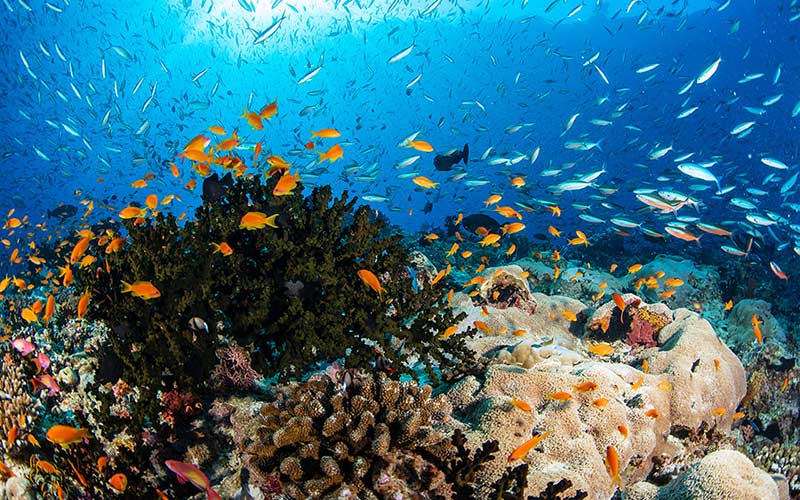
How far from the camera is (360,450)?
300 centimetres

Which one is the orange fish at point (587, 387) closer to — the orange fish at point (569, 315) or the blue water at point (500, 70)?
the orange fish at point (569, 315)

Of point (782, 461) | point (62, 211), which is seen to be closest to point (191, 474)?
point (782, 461)

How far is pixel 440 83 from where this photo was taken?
9162cm

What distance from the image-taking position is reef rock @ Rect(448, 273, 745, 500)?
3646mm

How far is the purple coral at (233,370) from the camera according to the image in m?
4.15

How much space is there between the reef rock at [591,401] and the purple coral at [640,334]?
0.54 ft

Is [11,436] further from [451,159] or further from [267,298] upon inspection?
[451,159]

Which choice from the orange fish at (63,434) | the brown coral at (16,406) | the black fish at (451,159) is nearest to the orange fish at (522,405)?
the orange fish at (63,434)

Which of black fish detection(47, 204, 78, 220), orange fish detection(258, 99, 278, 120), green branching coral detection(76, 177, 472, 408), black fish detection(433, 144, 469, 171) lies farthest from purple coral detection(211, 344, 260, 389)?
black fish detection(47, 204, 78, 220)

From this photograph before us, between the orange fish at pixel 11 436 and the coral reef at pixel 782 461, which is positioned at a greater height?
the orange fish at pixel 11 436

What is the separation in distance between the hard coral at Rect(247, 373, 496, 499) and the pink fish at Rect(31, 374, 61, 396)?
2837 millimetres

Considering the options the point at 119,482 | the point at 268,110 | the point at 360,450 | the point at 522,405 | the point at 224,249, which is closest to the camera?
the point at 360,450

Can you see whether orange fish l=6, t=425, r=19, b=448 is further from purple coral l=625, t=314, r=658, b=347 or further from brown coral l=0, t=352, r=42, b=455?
purple coral l=625, t=314, r=658, b=347

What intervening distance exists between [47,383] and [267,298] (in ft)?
8.33
